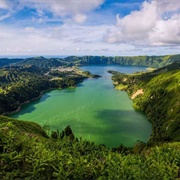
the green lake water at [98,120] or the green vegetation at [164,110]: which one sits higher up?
the green vegetation at [164,110]

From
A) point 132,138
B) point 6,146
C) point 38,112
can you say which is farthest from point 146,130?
point 6,146

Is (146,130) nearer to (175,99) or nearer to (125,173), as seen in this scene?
(175,99)

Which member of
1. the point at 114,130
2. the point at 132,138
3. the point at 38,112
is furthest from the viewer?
the point at 38,112

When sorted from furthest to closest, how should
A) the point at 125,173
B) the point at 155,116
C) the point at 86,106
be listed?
1. the point at 86,106
2. the point at 155,116
3. the point at 125,173

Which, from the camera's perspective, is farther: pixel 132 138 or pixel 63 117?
pixel 63 117

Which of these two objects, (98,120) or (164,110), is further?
(164,110)

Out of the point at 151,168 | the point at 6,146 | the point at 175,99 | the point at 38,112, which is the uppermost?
the point at 6,146

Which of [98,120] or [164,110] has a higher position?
[164,110]

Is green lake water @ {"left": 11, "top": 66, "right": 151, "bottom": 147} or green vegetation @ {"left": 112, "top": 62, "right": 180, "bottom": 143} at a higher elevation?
green vegetation @ {"left": 112, "top": 62, "right": 180, "bottom": 143}

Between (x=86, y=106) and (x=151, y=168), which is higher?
(x=151, y=168)

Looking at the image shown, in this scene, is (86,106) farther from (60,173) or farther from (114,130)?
(60,173)
